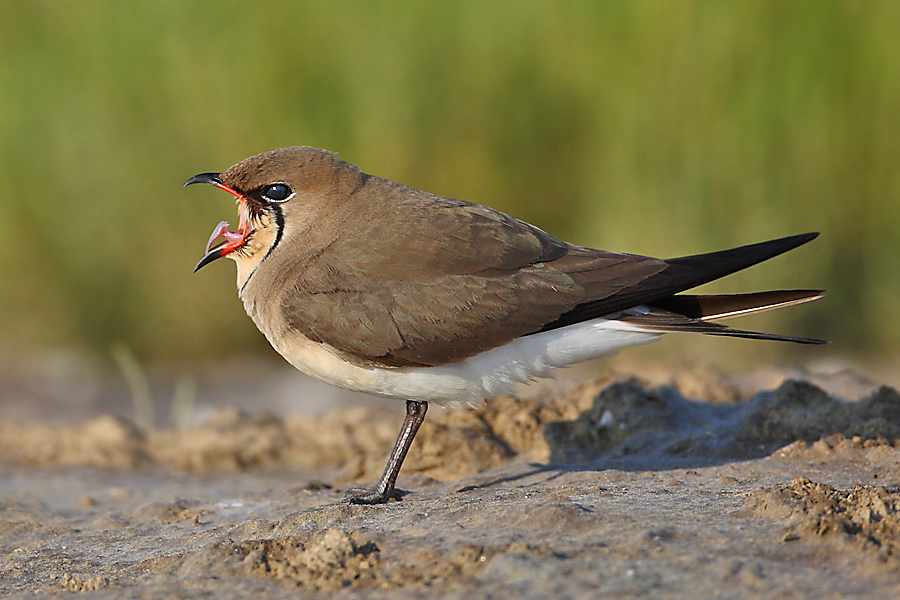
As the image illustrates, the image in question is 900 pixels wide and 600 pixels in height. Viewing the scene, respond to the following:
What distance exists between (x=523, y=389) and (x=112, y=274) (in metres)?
3.97

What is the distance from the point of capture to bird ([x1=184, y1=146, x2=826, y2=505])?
372cm

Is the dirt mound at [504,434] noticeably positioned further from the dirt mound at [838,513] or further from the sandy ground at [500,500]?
the dirt mound at [838,513]

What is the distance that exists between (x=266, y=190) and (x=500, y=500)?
5.97 feet

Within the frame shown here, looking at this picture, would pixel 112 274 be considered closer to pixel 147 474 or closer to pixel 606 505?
pixel 147 474

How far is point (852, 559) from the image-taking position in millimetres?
2367

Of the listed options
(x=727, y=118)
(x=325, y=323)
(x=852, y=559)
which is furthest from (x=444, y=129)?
(x=852, y=559)

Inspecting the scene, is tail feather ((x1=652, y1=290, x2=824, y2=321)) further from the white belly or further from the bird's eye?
the bird's eye

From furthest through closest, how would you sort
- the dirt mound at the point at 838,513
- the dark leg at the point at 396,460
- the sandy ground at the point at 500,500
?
1. the dark leg at the point at 396,460
2. the dirt mound at the point at 838,513
3. the sandy ground at the point at 500,500

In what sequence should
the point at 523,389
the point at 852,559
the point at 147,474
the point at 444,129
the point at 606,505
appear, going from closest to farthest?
the point at 852,559, the point at 606,505, the point at 147,474, the point at 523,389, the point at 444,129

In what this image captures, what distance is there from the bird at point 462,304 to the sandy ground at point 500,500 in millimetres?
477

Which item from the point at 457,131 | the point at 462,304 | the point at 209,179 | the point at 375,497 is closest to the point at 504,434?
the point at 375,497

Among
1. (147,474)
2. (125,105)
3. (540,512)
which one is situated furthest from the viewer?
(125,105)

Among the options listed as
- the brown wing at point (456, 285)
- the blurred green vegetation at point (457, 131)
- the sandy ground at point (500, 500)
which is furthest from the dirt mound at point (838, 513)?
the blurred green vegetation at point (457, 131)

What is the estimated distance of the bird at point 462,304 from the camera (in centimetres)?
372
